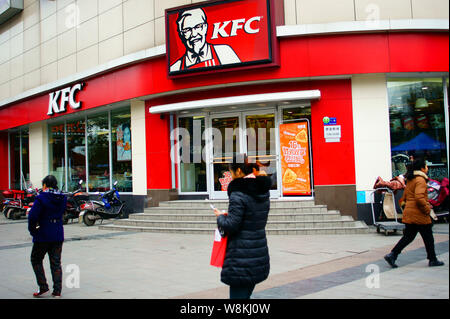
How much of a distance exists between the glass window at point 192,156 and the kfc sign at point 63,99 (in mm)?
4646

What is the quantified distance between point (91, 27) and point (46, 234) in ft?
40.9

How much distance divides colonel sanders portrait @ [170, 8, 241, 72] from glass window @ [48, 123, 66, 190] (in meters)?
8.78

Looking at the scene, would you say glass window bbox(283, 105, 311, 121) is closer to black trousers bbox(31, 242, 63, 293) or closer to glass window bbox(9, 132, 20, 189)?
black trousers bbox(31, 242, 63, 293)

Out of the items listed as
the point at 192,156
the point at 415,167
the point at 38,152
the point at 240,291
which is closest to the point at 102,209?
the point at 192,156

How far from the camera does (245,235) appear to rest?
13.4ft

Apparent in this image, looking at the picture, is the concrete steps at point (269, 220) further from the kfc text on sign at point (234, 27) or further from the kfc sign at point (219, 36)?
the kfc text on sign at point (234, 27)

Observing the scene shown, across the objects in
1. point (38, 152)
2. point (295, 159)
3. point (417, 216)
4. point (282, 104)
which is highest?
point (282, 104)

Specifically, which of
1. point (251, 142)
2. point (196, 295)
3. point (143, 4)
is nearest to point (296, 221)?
point (251, 142)

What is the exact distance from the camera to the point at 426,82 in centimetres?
1243

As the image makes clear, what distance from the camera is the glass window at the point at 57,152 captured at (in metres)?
19.8

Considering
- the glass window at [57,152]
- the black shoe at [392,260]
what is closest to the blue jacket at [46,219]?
the black shoe at [392,260]

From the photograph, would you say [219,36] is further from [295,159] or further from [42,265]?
[42,265]

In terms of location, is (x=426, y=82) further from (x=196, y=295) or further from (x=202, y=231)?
(x=196, y=295)

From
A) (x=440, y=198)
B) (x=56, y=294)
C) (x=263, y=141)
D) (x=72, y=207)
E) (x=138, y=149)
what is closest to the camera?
(x=56, y=294)
